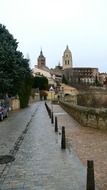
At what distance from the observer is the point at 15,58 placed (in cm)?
4878

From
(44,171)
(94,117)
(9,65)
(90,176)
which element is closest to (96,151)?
(44,171)

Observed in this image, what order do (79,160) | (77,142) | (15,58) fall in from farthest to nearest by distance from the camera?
1. (15,58)
2. (77,142)
3. (79,160)

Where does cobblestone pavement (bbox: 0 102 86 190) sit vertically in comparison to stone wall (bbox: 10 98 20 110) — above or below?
above

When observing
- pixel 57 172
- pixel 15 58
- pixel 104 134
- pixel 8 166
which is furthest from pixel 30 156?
pixel 15 58

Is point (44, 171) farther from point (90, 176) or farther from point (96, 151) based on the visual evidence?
point (96, 151)

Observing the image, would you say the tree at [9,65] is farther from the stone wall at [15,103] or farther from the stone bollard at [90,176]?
the stone bollard at [90,176]

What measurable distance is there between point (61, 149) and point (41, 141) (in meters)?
3.18

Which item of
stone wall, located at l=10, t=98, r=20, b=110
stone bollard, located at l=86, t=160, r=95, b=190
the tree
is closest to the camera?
stone bollard, located at l=86, t=160, r=95, b=190

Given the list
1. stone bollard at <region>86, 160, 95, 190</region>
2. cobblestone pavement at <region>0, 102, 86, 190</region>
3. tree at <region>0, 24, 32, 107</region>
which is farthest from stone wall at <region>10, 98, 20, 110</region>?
stone bollard at <region>86, 160, 95, 190</region>

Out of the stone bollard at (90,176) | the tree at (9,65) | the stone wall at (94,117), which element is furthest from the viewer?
the tree at (9,65)

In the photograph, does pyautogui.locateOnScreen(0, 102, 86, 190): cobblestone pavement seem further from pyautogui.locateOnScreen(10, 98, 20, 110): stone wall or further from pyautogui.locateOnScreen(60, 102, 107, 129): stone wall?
pyautogui.locateOnScreen(10, 98, 20, 110): stone wall

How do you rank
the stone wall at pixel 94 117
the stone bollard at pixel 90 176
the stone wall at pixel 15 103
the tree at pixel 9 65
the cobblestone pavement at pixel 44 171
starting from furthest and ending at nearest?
1. the stone wall at pixel 15 103
2. the tree at pixel 9 65
3. the stone wall at pixel 94 117
4. the cobblestone pavement at pixel 44 171
5. the stone bollard at pixel 90 176

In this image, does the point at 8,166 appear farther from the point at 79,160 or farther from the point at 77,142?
the point at 77,142

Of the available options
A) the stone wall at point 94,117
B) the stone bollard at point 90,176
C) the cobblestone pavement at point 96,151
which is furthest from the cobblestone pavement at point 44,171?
the stone wall at point 94,117
